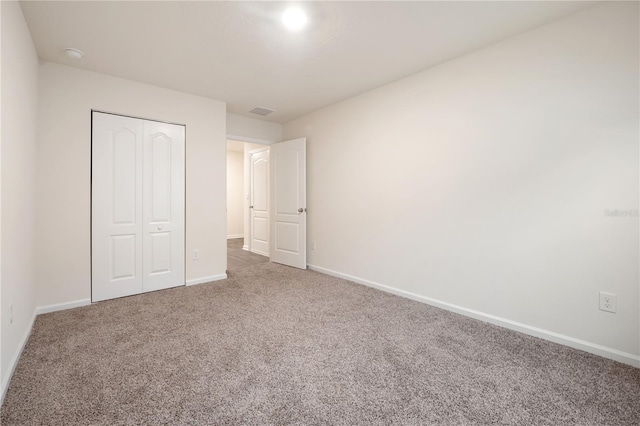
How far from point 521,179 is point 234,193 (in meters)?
7.02

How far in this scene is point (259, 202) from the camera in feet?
19.0

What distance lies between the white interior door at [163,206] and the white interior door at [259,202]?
2.01 metres

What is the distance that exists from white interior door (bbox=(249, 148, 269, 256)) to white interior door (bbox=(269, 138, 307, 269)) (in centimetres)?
50

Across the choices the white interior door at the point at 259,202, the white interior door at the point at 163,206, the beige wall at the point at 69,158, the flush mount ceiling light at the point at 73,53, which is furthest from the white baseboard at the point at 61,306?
the white interior door at the point at 259,202

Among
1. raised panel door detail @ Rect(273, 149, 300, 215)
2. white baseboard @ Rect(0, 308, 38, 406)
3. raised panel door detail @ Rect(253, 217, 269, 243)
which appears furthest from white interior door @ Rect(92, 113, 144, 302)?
raised panel door detail @ Rect(253, 217, 269, 243)

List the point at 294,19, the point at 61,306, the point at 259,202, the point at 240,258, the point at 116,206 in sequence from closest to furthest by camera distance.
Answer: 1. the point at 294,19
2. the point at 61,306
3. the point at 116,206
4. the point at 240,258
5. the point at 259,202

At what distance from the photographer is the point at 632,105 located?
6.25 feet

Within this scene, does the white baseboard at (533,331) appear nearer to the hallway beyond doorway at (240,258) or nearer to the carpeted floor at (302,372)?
the carpeted floor at (302,372)

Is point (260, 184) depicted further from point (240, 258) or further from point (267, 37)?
point (267, 37)

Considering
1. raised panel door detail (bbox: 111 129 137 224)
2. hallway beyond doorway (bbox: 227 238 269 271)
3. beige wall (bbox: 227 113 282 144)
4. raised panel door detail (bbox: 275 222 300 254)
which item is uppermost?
beige wall (bbox: 227 113 282 144)

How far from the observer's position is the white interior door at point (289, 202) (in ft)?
14.8

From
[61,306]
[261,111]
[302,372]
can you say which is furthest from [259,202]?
[302,372]

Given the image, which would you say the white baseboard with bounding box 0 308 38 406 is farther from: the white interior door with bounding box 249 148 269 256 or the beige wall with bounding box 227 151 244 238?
the beige wall with bounding box 227 151 244 238

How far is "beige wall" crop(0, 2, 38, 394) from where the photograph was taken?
1.72 metres
